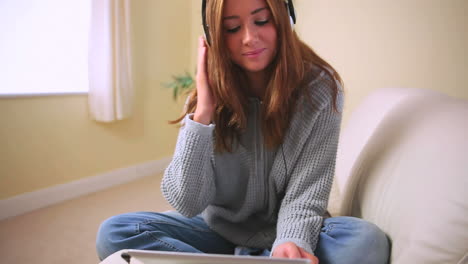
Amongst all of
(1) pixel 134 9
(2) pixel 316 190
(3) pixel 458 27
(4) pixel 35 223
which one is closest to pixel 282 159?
(2) pixel 316 190

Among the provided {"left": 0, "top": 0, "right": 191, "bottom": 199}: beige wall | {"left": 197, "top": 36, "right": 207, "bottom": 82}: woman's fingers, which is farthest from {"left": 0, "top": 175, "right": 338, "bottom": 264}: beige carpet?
{"left": 197, "top": 36, "right": 207, "bottom": 82}: woman's fingers

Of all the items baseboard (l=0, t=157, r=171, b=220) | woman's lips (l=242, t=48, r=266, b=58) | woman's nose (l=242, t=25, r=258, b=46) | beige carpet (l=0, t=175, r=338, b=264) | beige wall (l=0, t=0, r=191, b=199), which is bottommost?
beige carpet (l=0, t=175, r=338, b=264)

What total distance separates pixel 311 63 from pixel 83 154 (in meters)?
1.71

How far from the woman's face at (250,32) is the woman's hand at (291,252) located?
465mm

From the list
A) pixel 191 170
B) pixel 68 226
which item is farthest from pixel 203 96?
pixel 68 226

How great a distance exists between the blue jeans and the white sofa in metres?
0.05

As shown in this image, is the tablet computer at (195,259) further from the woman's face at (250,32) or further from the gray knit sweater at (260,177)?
the woman's face at (250,32)

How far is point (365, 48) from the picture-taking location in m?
1.58

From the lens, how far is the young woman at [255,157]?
30.4 inches

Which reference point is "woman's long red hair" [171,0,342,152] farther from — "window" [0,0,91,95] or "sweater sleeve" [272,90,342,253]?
"window" [0,0,91,95]

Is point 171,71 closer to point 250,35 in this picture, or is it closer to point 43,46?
point 43,46

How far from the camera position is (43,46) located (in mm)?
1786

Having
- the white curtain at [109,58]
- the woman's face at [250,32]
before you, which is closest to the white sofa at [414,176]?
the woman's face at [250,32]

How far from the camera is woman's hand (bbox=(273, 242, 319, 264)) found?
0.69 meters
